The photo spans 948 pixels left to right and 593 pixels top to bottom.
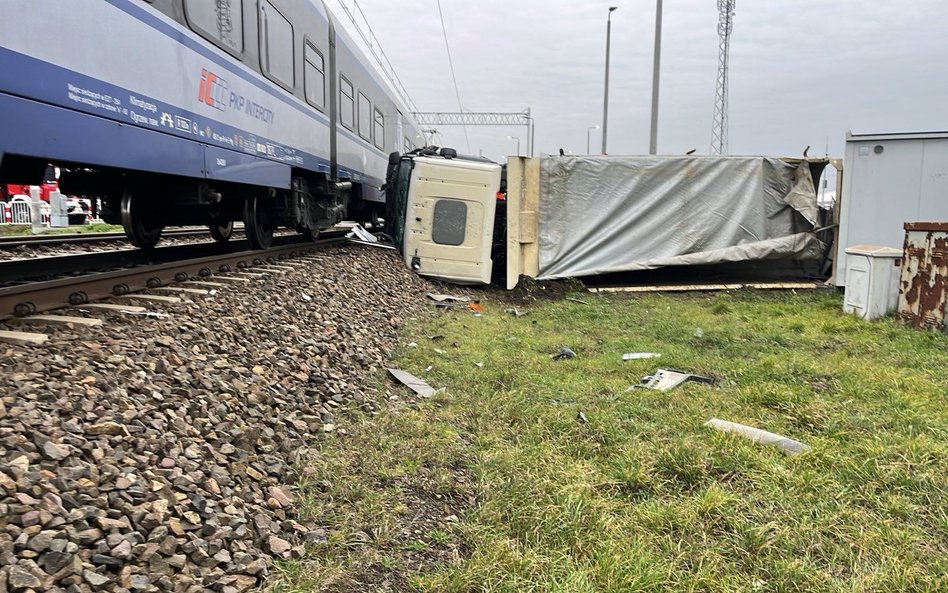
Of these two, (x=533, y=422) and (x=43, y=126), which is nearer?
(x=43, y=126)

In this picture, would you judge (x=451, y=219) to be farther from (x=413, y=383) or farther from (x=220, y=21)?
(x=413, y=383)

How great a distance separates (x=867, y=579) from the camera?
8.00 feet

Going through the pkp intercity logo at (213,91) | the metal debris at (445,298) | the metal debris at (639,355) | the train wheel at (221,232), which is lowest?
the metal debris at (639,355)

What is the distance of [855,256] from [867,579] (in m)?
6.77

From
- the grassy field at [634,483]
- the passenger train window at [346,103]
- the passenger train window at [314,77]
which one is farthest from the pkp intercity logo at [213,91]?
the passenger train window at [346,103]

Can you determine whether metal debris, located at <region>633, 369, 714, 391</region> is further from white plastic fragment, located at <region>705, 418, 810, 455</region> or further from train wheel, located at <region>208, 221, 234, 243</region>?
train wheel, located at <region>208, 221, 234, 243</region>

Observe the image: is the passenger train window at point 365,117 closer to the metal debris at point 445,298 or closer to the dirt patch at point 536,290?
the dirt patch at point 536,290

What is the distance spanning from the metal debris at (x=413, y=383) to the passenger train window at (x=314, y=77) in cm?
544

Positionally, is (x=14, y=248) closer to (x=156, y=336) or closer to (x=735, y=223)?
(x=156, y=336)

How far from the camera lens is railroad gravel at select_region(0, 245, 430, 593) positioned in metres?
2.06

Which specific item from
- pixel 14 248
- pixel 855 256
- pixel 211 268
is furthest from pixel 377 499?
pixel 14 248

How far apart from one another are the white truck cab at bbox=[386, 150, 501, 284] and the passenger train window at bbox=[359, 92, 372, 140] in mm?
2853

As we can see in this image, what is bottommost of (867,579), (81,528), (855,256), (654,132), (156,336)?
(867,579)

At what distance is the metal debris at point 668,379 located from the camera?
493cm
